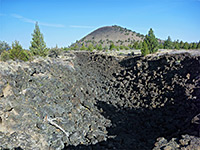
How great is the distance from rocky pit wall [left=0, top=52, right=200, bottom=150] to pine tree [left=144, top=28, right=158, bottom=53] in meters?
10.3

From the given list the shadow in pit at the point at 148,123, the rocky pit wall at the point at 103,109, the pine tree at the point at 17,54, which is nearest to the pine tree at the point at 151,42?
the rocky pit wall at the point at 103,109

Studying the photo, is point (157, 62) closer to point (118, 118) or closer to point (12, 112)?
point (118, 118)

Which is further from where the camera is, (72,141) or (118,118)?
(118,118)

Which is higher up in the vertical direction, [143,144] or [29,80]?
[29,80]

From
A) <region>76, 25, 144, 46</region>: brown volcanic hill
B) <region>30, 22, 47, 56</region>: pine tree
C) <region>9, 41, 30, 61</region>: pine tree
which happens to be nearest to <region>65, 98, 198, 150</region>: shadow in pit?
<region>9, 41, 30, 61</region>: pine tree

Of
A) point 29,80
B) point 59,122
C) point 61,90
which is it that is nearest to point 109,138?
point 59,122

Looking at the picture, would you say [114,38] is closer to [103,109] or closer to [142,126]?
[103,109]

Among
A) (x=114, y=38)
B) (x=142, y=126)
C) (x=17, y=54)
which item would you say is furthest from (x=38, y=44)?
(x=114, y=38)

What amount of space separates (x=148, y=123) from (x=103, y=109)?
3.97 m

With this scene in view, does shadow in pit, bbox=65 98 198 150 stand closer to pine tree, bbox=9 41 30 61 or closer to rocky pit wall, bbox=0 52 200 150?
rocky pit wall, bbox=0 52 200 150

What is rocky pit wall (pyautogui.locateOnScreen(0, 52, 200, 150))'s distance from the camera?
280 inches

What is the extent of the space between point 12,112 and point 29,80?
3.06m

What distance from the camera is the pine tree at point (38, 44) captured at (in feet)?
74.5

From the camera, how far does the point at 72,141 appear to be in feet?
26.9
